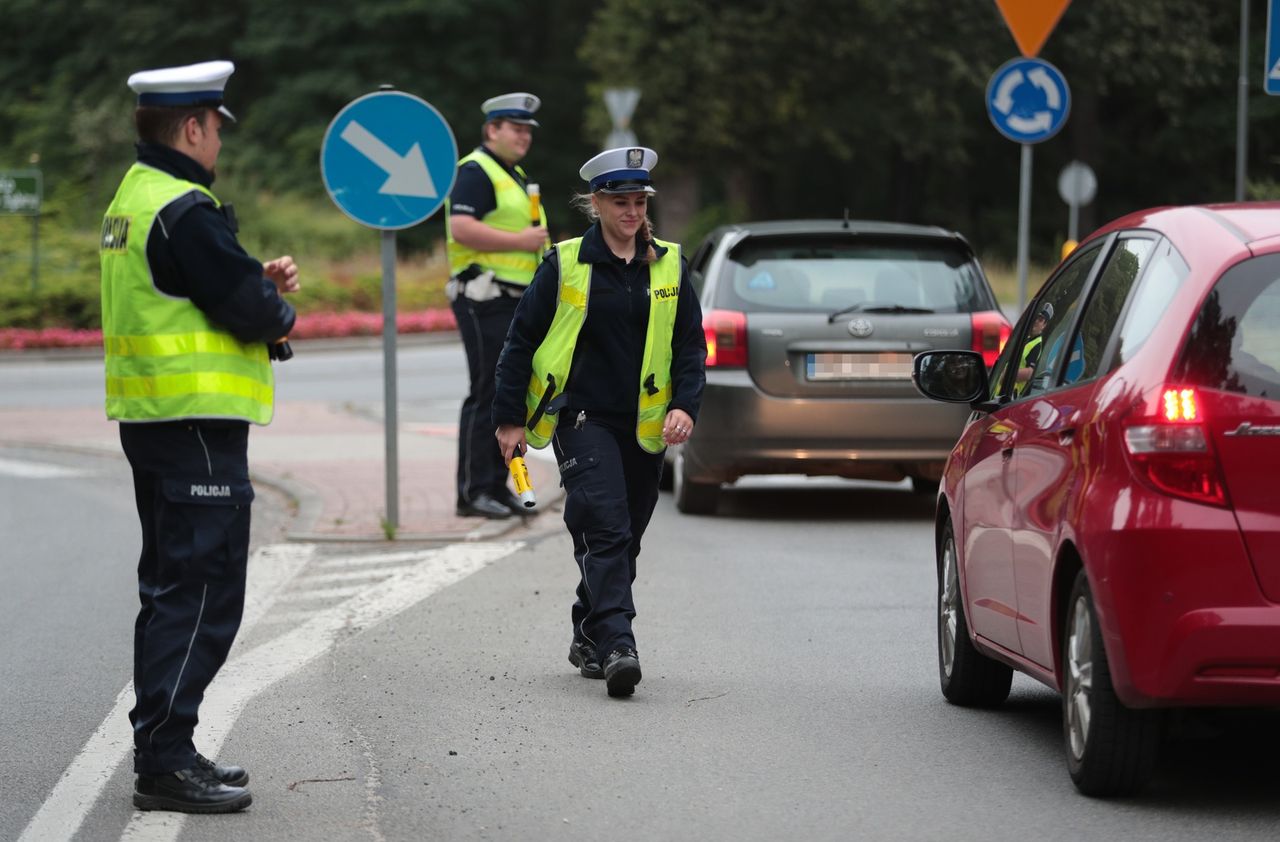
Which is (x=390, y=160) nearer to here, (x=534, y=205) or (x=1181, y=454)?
(x=534, y=205)

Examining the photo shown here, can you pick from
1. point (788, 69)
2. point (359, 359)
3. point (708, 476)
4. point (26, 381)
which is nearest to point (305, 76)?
point (788, 69)

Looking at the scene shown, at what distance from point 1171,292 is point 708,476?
22.0 feet

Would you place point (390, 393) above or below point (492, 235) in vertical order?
below

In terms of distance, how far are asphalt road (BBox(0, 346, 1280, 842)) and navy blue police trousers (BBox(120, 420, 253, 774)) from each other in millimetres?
248

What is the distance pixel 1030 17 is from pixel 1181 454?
10764mm

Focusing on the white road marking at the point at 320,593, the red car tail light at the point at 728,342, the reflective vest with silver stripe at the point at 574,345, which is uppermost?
the reflective vest with silver stripe at the point at 574,345

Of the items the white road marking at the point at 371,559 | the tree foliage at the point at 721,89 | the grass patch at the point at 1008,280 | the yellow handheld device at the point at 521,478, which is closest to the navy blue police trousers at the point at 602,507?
the yellow handheld device at the point at 521,478

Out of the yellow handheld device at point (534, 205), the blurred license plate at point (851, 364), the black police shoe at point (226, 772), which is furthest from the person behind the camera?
the blurred license plate at point (851, 364)

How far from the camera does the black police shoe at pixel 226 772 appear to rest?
553 cm

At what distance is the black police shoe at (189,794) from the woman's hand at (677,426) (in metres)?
2.29

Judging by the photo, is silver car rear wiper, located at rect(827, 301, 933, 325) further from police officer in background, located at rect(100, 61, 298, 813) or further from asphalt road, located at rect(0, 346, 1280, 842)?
A: police officer in background, located at rect(100, 61, 298, 813)

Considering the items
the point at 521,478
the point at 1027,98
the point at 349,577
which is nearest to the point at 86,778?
the point at 521,478

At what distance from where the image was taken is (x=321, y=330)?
1286 inches

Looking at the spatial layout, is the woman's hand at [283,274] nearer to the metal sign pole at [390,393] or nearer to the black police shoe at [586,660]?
the black police shoe at [586,660]
